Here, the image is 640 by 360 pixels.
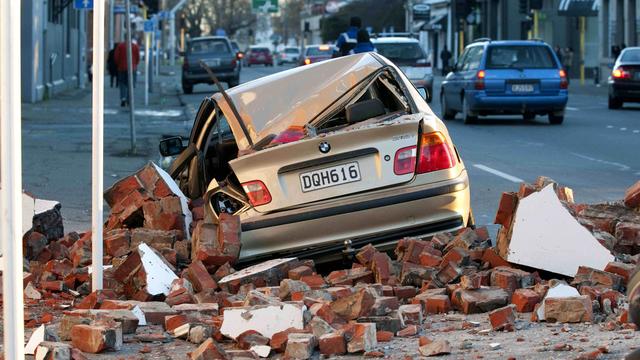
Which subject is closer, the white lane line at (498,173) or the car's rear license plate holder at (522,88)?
the white lane line at (498,173)

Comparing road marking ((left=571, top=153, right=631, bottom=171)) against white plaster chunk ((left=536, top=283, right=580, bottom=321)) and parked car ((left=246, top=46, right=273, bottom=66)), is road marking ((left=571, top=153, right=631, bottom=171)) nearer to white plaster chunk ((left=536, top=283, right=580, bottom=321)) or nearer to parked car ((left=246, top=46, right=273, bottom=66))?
white plaster chunk ((left=536, top=283, right=580, bottom=321))

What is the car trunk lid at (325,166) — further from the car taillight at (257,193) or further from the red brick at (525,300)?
the red brick at (525,300)

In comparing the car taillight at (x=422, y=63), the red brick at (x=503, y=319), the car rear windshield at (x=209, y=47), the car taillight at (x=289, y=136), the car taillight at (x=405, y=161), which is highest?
the car rear windshield at (x=209, y=47)

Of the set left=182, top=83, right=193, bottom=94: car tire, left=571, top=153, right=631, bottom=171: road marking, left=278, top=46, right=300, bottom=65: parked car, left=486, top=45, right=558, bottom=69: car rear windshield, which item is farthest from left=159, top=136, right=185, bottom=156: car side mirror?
left=278, top=46, right=300, bottom=65: parked car

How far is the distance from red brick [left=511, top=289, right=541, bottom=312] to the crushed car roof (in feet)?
6.43

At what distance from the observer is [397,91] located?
8.45m

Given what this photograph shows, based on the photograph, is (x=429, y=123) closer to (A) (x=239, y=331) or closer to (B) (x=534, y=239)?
(B) (x=534, y=239)

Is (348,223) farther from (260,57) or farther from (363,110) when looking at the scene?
(260,57)

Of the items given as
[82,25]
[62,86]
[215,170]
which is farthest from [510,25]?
[215,170]

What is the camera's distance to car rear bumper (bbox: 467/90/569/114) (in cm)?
2477

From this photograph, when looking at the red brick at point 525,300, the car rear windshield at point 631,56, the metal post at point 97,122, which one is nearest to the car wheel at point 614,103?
the car rear windshield at point 631,56

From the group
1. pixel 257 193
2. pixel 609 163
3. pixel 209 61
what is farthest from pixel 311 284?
pixel 209 61

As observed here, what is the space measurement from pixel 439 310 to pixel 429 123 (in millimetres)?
1513

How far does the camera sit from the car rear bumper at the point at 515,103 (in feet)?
81.3
